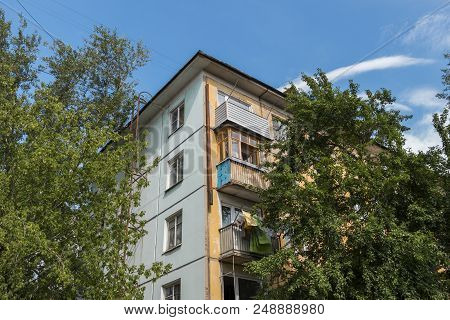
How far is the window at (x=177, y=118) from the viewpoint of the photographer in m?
21.5

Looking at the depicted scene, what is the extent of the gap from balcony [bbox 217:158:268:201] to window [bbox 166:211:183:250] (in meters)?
2.45

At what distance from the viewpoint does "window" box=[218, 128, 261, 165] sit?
18859mm

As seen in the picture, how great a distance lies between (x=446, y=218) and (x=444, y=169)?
5.44 feet

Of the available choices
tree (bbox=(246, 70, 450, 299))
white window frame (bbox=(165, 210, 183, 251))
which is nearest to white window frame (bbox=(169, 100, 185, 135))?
white window frame (bbox=(165, 210, 183, 251))

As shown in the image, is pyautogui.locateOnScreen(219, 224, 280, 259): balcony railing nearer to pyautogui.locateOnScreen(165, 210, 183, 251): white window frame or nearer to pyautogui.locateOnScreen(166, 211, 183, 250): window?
pyautogui.locateOnScreen(165, 210, 183, 251): white window frame

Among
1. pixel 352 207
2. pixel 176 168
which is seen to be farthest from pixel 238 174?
pixel 352 207

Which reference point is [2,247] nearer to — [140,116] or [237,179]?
[237,179]

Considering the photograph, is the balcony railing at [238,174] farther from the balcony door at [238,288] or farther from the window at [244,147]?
the balcony door at [238,288]

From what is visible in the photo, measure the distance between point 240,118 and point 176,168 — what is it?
378 centimetres

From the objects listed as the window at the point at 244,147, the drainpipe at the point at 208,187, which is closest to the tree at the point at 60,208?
the drainpipe at the point at 208,187

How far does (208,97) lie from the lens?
20.1 m

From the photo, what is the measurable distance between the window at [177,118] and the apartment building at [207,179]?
59mm

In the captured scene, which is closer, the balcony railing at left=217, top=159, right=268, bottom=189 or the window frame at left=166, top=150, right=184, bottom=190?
the balcony railing at left=217, top=159, right=268, bottom=189
